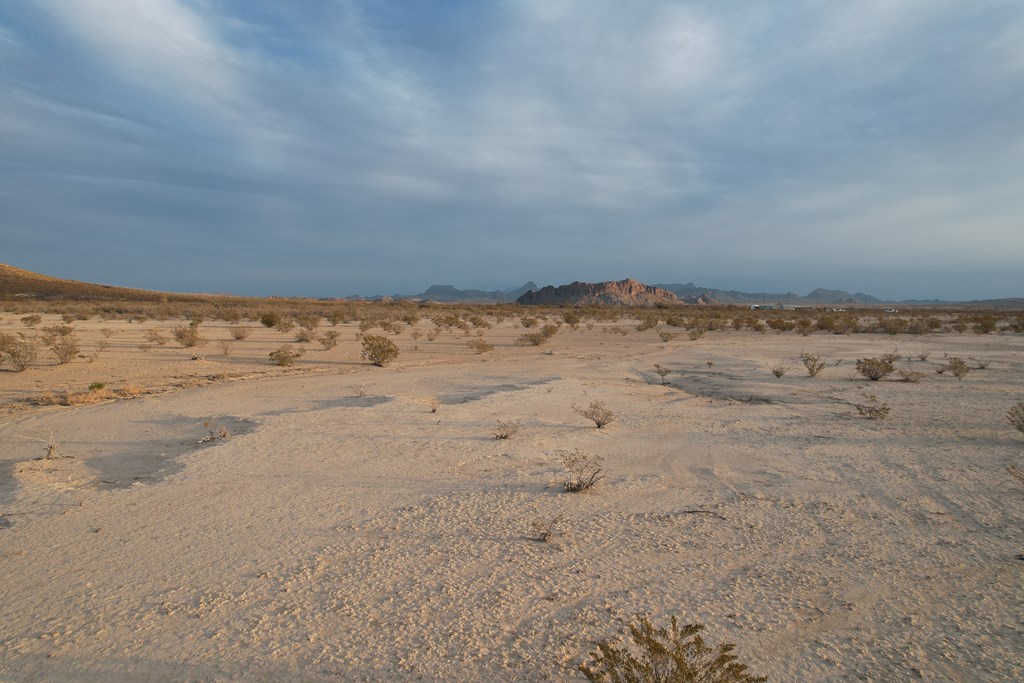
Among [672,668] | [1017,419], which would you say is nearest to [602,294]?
[1017,419]

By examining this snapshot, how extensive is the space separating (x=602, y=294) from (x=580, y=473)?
418 feet

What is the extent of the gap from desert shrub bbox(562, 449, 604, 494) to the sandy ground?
0.46 ft

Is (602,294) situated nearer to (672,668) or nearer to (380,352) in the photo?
(380,352)

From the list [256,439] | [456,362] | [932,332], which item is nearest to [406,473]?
[256,439]

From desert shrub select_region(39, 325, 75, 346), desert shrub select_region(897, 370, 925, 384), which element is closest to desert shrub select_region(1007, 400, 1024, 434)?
desert shrub select_region(897, 370, 925, 384)

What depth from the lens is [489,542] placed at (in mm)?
4824

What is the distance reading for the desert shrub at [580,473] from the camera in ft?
19.7

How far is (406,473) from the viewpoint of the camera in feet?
21.9

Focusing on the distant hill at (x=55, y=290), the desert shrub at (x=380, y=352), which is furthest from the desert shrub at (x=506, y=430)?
the distant hill at (x=55, y=290)

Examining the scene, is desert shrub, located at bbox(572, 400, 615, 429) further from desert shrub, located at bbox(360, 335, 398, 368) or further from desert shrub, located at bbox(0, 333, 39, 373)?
desert shrub, located at bbox(0, 333, 39, 373)

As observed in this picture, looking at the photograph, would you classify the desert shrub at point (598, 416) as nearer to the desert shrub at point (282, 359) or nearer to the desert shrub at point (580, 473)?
the desert shrub at point (580, 473)

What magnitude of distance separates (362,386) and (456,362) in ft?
19.2

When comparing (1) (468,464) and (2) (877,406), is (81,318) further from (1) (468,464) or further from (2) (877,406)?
(2) (877,406)

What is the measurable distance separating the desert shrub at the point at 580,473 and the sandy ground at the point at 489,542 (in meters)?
0.14
